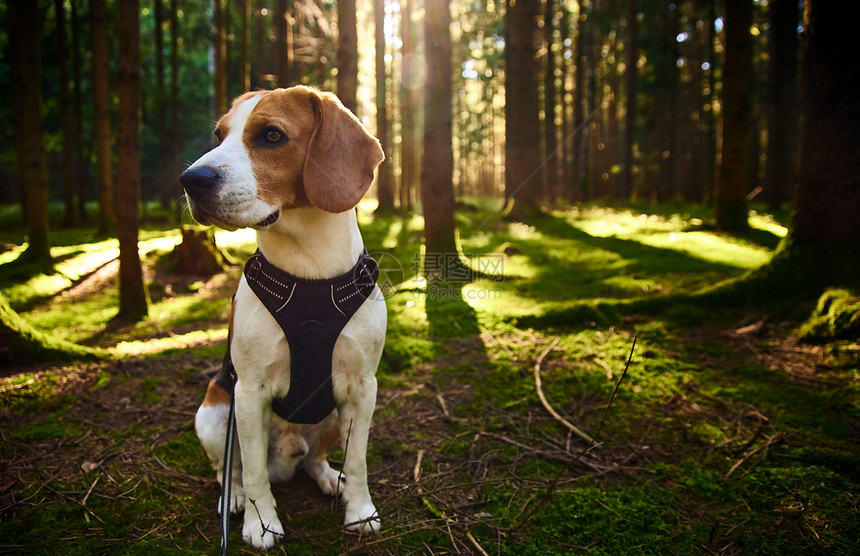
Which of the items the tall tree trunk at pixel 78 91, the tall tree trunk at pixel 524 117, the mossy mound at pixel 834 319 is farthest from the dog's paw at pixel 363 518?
the tall tree trunk at pixel 78 91

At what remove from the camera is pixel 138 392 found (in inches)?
162

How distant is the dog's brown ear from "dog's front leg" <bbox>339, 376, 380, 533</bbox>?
3.29 ft

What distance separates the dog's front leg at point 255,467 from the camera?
254 centimetres

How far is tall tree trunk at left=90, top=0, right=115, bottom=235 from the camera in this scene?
8.07 meters

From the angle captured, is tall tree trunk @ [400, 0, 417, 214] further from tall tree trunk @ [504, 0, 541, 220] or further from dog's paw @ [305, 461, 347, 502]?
dog's paw @ [305, 461, 347, 502]

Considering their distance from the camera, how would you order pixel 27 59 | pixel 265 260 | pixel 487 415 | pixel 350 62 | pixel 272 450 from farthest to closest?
pixel 27 59 < pixel 350 62 < pixel 487 415 < pixel 272 450 < pixel 265 260

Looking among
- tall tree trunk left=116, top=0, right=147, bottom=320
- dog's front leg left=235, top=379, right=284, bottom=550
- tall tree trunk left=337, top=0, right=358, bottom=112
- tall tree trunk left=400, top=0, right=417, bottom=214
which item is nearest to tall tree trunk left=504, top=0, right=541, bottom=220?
tall tree trunk left=337, top=0, right=358, bottom=112

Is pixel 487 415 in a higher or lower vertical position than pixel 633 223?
lower

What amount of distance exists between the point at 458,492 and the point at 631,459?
1.22m

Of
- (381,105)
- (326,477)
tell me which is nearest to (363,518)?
(326,477)

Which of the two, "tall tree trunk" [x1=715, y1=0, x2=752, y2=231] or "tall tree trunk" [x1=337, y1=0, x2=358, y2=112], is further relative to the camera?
"tall tree trunk" [x1=715, y1=0, x2=752, y2=231]

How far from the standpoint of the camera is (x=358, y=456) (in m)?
2.78

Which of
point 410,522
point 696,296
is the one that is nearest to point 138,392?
point 410,522

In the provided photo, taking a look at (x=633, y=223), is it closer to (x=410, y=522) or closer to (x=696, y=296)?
(x=696, y=296)
